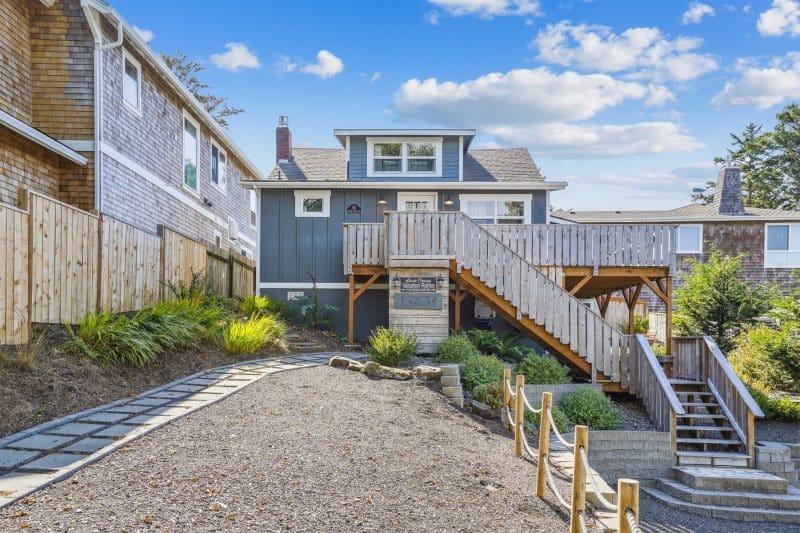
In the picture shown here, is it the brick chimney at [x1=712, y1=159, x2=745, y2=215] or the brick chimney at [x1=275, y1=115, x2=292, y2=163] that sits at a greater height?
the brick chimney at [x1=275, y1=115, x2=292, y2=163]

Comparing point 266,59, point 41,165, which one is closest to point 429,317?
point 41,165

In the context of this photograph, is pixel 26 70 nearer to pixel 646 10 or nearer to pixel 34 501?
pixel 34 501

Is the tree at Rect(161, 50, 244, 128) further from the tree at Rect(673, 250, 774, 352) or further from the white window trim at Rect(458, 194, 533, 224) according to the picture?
the tree at Rect(673, 250, 774, 352)

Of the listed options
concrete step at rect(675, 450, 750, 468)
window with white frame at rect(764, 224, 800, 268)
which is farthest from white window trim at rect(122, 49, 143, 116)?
window with white frame at rect(764, 224, 800, 268)

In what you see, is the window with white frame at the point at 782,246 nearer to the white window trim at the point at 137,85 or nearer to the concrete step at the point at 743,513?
the concrete step at the point at 743,513

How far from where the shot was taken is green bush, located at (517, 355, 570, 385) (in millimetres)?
10758

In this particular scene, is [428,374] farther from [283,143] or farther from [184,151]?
[283,143]

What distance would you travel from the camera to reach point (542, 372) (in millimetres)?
10836

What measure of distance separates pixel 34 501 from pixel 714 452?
9389 millimetres

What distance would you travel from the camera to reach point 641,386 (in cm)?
1055

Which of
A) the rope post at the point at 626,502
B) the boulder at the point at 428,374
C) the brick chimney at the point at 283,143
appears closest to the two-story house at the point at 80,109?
the brick chimney at the point at 283,143

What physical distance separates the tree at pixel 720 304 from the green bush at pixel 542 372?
6054 millimetres

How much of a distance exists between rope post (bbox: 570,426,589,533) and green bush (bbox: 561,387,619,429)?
5.60m

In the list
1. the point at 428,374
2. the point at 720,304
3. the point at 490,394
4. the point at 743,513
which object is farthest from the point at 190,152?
the point at 743,513
